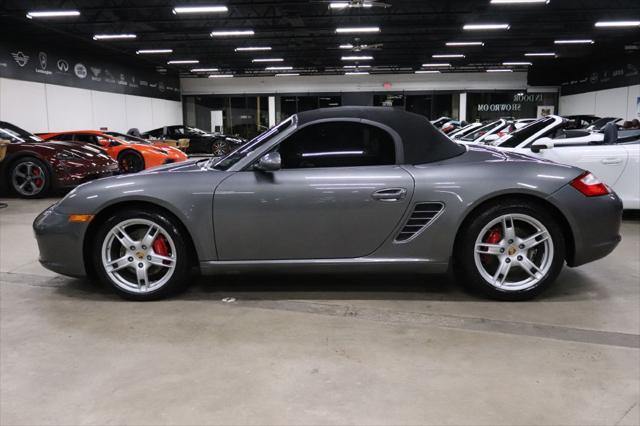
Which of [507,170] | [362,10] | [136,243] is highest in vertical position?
[362,10]

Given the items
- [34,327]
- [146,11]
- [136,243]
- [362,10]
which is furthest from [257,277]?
[146,11]

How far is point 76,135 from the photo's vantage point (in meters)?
12.0

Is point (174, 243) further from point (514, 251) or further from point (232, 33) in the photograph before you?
point (232, 33)

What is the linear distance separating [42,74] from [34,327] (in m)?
17.5

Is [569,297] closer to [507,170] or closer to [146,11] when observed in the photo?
[507,170]

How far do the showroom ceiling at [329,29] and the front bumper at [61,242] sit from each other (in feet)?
36.3

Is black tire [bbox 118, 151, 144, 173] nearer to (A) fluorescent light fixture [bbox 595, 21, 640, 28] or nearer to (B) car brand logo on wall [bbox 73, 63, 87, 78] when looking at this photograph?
(B) car brand logo on wall [bbox 73, 63, 87, 78]

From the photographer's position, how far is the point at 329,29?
693 inches

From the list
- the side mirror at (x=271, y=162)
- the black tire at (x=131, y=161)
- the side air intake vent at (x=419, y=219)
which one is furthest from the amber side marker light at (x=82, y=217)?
the black tire at (x=131, y=161)

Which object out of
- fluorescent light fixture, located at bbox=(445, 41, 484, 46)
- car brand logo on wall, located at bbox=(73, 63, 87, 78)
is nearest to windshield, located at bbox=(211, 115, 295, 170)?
fluorescent light fixture, located at bbox=(445, 41, 484, 46)

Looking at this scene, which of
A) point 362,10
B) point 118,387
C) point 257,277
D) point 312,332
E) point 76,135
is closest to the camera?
point 118,387

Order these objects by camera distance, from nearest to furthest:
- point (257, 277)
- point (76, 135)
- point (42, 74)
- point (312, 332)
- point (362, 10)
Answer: point (312, 332) < point (257, 277) < point (76, 135) < point (362, 10) < point (42, 74)

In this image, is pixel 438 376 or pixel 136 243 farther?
pixel 136 243

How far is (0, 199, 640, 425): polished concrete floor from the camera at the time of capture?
202 centimetres
